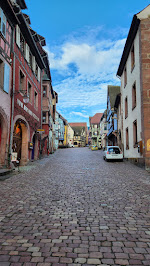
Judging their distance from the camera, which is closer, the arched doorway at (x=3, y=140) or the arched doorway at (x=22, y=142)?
the arched doorway at (x=3, y=140)

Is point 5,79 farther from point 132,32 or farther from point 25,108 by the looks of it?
point 132,32

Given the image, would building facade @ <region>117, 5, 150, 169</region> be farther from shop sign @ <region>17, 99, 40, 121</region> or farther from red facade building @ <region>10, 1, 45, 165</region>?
shop sign @ <region>17, 99, 40, 121</region>

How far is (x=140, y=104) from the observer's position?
1470 centimetres

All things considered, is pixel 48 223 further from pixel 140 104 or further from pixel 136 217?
pixel 140 104

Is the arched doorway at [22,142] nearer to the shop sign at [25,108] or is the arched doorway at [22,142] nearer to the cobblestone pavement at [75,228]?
the shop sign at [25,108]

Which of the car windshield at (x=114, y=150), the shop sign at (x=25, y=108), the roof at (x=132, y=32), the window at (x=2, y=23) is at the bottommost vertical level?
the car windshield at (x=114, y=150)

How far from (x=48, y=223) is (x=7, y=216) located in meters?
1.02

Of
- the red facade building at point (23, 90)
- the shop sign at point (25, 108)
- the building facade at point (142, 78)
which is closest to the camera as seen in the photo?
the building facade at point (142, 78)

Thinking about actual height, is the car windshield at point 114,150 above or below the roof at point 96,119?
below

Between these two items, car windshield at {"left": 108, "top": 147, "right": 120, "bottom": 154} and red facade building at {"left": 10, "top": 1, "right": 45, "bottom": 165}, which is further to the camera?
car windshield at {"left": 108, "top": 147, "right": 120, "bottom": 154}

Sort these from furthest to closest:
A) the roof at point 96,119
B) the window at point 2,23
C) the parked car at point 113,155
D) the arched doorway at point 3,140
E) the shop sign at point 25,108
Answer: the roof at point 96,119
the parked car at point 113,155
the shop sign at point 25,108
the arched doorway at point 3,140
the window at point 2,23

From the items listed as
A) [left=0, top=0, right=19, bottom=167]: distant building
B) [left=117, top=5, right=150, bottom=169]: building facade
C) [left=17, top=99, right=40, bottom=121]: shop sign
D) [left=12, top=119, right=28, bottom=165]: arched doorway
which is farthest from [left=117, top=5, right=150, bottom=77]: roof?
[left=12, top=119, right=28, bottom=165]: arched doorway

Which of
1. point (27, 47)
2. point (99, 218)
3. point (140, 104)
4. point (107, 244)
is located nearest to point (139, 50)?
point (140, 104)

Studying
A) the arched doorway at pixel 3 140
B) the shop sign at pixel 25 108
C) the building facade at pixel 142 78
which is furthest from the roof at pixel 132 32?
the arched doorway at pixel 3 140
